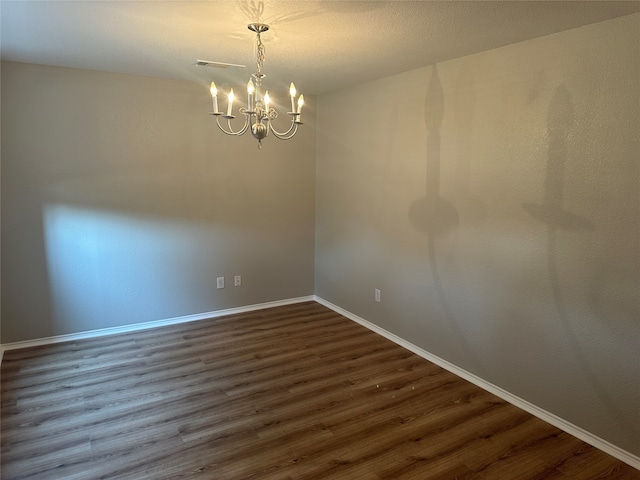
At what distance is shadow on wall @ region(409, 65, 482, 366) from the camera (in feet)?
10.4

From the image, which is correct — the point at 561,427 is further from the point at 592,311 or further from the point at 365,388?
the point at 365,388

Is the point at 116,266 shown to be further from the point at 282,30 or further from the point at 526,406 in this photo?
the point at 526,406

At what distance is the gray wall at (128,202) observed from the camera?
342 centimetres

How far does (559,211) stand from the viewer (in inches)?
97.3

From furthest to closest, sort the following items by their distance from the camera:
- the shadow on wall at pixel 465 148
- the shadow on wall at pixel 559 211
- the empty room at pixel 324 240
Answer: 1. the shadow on wall at pixel 465 148
2. the shadow on wall at pixel 559 211
3. the empty room at pixel 324 240

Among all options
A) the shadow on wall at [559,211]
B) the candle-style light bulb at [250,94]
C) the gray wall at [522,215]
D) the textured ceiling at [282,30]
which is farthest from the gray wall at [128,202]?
the shadow on wall at [559,211]

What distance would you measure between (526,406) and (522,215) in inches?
48.6

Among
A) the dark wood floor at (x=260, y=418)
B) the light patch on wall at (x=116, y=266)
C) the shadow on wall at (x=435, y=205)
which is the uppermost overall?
the shadow on wall at (x=435, y=205)

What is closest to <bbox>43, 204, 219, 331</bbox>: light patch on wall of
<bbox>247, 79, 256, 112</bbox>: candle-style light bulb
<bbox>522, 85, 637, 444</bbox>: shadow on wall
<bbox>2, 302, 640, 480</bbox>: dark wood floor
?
<bbox>2, 302, 640, 480</bbox>: dark wood floor

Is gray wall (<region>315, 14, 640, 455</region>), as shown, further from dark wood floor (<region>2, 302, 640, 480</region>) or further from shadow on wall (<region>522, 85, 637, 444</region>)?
dark wood floor (<region>2, 302, 640, 480</region>)

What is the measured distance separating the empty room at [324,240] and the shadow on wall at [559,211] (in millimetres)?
13

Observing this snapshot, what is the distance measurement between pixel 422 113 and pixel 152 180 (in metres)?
2.46

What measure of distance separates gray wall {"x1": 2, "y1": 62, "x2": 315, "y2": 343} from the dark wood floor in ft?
1.58

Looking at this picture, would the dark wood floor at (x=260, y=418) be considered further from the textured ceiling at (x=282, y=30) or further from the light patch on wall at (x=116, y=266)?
the textured ceiling at (x=282, y=30)
